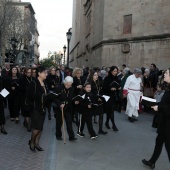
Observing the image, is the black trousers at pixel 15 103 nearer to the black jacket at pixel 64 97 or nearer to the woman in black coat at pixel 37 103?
the black jacket at pixel 64 97

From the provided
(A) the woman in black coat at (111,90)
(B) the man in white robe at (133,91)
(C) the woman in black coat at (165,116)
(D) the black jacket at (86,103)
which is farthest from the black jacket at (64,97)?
(B) the man in white robe at (133,91)

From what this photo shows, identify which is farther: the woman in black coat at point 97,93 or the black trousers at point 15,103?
the black trousers at point 15,103

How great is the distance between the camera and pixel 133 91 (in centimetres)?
1091

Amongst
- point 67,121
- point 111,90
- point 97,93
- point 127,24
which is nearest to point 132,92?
point 111,90

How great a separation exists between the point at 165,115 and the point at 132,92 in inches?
224

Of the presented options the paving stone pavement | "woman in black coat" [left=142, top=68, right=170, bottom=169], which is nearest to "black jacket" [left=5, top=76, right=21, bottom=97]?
the paving stone pavement

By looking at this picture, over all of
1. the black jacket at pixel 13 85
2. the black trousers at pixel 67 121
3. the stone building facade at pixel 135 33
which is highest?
the stone building facade at pixel 135 33

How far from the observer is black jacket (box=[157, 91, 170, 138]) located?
5.08 m

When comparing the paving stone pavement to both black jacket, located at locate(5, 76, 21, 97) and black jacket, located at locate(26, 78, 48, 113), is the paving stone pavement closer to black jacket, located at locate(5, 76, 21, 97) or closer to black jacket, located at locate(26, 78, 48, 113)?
black jacket, located at locate(26, 78, 48, 113)

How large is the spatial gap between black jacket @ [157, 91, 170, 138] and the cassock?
Result: 17.6 feet

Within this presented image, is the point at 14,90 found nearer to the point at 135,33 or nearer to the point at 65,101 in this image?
the point at 65,101

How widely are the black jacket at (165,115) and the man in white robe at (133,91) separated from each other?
5.36 metres

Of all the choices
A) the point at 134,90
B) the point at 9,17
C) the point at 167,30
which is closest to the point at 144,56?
the point at 167,30

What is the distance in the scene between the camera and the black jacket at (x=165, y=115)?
5.08 m
